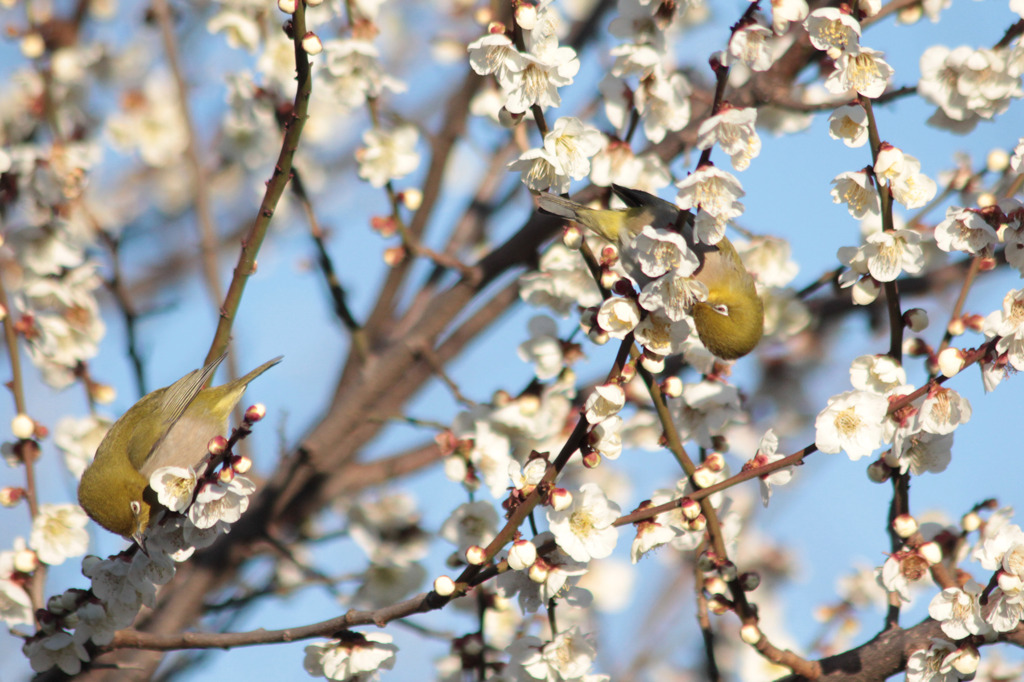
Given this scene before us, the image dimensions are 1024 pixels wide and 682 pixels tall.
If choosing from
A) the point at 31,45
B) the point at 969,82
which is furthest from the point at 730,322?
the point at 31,45

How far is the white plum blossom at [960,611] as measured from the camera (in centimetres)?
A: 244

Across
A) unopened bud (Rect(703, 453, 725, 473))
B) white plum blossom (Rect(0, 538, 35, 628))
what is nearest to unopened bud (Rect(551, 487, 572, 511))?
unopened bud (Rect(703, 453, 725, 473))

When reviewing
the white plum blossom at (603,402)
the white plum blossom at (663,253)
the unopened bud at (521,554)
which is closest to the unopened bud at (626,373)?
the white plum blossom at (603,402)

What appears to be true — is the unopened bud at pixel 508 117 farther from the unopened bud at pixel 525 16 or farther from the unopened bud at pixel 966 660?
the unopened bud at pixel 966 660

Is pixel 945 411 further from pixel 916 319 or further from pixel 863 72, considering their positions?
pixel 863 72

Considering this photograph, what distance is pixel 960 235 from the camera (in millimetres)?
2484

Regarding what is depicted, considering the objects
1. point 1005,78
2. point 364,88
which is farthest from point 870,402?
point 364,88

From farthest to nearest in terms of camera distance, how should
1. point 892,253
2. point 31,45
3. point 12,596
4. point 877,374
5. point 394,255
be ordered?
point 31,45, point 394,255, point 12,596, point 877,374, point 892,253

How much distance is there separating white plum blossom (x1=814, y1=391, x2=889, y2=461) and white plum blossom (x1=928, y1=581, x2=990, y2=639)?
45cm

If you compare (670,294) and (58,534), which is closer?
(670,294)

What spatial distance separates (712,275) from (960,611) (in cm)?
138

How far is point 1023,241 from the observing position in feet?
7.91

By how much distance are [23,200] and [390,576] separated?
7.59ft

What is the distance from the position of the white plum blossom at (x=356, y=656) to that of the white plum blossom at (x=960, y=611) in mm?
1531
